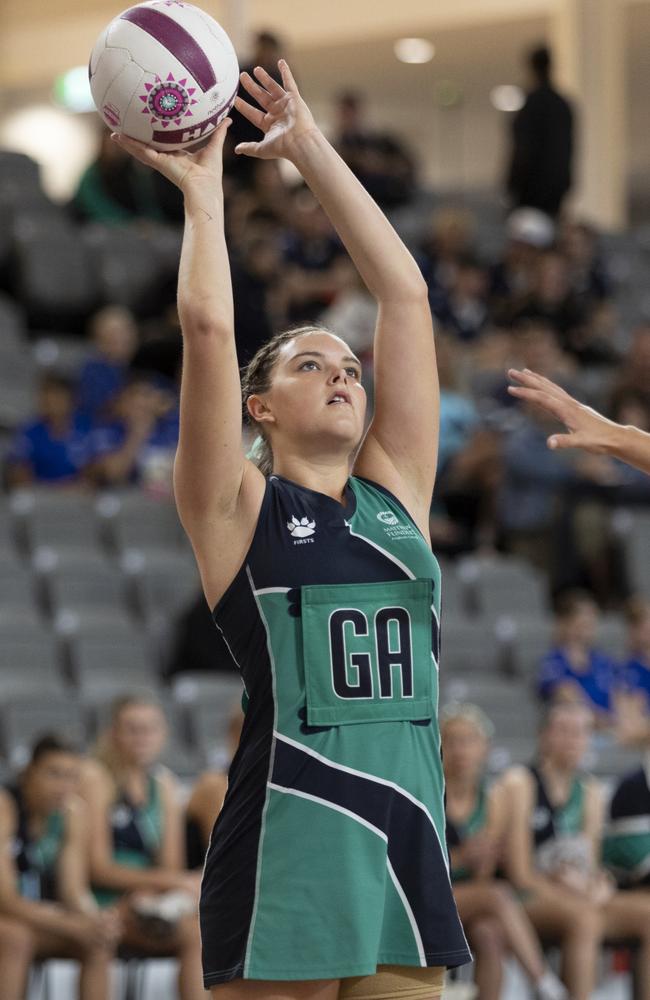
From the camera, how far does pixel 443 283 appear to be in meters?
10.6

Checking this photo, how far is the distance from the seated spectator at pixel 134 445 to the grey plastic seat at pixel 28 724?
1.79m

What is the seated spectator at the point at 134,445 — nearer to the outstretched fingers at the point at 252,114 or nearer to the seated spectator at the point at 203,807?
the seated spectator at the point at 203,807

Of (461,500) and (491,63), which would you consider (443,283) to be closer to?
(461,500)

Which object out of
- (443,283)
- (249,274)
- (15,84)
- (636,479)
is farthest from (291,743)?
(15,84)

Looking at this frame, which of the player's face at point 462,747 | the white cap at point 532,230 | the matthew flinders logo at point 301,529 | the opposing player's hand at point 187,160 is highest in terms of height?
the white cap at point 532,230

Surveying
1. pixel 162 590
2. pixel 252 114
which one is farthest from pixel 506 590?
pixel 252 114

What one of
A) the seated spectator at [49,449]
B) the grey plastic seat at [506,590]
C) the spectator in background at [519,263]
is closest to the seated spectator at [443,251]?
the spectator in background at [519,263]

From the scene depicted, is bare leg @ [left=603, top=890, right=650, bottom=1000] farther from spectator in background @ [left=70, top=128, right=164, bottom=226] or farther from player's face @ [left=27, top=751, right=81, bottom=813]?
spectator in background @ [left=70, top=128, right=164, bottom=226]

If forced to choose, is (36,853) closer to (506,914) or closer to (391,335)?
(506,914)

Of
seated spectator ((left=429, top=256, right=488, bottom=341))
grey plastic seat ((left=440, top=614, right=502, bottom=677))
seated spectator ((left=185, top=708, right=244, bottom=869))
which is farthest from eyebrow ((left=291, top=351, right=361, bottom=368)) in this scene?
seated spectator ((left=429, top=256, right=488, bottom=341))

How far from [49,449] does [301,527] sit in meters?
5.95

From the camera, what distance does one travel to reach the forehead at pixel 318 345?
8.97 ft

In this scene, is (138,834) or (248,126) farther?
(248,126)

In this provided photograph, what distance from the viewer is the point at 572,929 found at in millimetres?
6418
